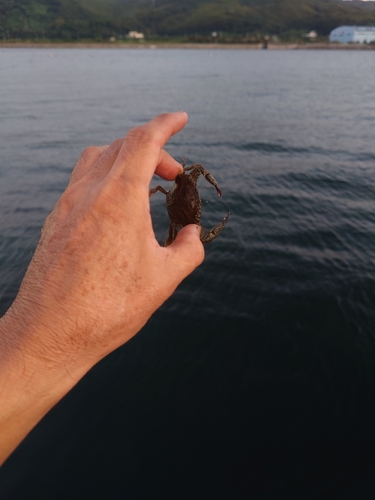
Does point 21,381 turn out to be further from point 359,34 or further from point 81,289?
point 359,34

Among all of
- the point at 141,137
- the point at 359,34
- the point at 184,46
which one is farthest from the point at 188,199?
the point at 359,34

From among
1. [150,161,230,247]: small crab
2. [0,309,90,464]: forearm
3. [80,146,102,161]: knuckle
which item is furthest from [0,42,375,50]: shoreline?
[0,309,90,464]: forearm

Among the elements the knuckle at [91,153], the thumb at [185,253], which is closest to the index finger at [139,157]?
the thumb at [185,253]

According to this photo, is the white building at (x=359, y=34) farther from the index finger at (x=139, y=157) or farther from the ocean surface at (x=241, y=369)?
the index finger at (x=139, y=157)

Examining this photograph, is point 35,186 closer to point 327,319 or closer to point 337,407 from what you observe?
point 327,319

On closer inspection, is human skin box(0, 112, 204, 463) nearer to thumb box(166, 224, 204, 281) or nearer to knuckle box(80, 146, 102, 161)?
thumb box(166, 224, 204, 281)

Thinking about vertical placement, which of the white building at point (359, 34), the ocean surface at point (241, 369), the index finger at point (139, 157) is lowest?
the ocean surface at point (241, 369)
